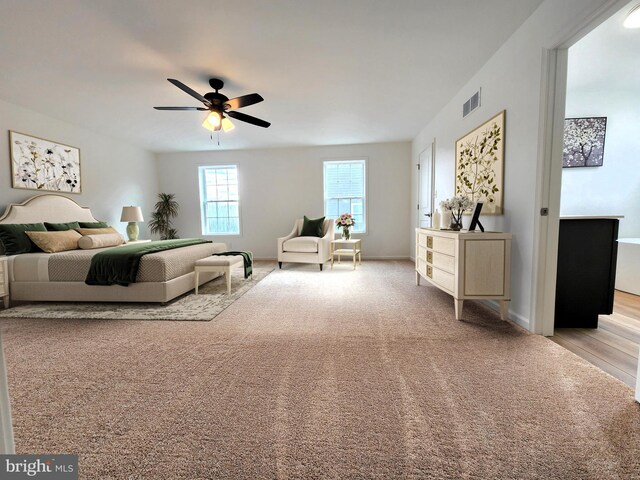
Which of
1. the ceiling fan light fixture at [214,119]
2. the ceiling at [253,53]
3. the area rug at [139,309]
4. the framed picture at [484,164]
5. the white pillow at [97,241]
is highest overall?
the ceiling at [253,53]

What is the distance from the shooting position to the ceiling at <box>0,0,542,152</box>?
2.10 metres

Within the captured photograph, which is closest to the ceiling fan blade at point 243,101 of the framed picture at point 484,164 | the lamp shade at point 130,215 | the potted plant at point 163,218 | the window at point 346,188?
the framed picture at point 484,164

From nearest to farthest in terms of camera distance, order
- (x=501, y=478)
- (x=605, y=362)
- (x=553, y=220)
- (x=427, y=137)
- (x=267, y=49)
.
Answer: (x=501, y=478) < (x=605, y=362) < (x=553, y=220) < (x=267, y=49) < (x=427, y=137)

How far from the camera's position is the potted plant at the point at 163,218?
6.24 m

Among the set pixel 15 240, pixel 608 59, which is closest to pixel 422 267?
pixel 608 59

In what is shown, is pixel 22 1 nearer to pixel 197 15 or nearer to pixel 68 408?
pixel 197 15

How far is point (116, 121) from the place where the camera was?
4410mm

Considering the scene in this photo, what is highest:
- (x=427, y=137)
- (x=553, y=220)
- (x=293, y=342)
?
(x=427, y=137)

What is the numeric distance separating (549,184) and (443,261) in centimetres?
106

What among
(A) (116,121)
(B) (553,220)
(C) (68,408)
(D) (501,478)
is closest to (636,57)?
(B) (553,220)

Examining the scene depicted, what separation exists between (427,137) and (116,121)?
514cm

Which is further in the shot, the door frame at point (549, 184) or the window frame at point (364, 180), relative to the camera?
the window frame at point (364, 180)

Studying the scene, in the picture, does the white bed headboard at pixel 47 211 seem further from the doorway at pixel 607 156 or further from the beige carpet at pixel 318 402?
the doorway at pixel 607 156

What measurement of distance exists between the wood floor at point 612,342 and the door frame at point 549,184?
0.61 ft
